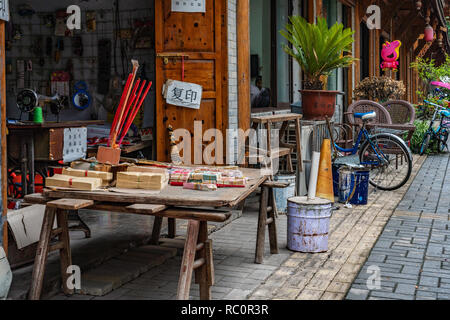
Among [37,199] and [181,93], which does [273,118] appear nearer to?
[181,93]

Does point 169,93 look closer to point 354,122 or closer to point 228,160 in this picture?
point 228,160

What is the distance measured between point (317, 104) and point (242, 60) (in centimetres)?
157

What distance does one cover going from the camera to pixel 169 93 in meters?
6.70

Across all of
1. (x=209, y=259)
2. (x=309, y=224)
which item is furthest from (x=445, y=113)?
(x=209, y=259)

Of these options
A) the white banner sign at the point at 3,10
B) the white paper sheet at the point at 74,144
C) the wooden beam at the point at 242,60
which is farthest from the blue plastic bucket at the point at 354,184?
the white banner sign at the point at 3,10

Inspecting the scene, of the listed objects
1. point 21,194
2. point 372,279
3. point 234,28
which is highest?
point 234,28

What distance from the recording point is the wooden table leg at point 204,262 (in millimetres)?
3740

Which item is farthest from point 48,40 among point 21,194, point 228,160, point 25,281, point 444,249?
point 444,249

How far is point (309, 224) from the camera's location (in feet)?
16.9

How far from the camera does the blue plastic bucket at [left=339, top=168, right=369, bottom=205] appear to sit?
24.2 feet

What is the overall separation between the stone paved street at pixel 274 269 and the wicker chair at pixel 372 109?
3.23 meters

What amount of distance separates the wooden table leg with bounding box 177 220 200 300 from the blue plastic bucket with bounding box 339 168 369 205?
13.6 ft

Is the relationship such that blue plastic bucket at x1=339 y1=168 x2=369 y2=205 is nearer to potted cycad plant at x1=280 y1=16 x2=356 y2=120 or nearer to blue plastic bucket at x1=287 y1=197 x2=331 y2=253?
potted cycad plant at x1=280 y1=16 x2=356 y2=120
